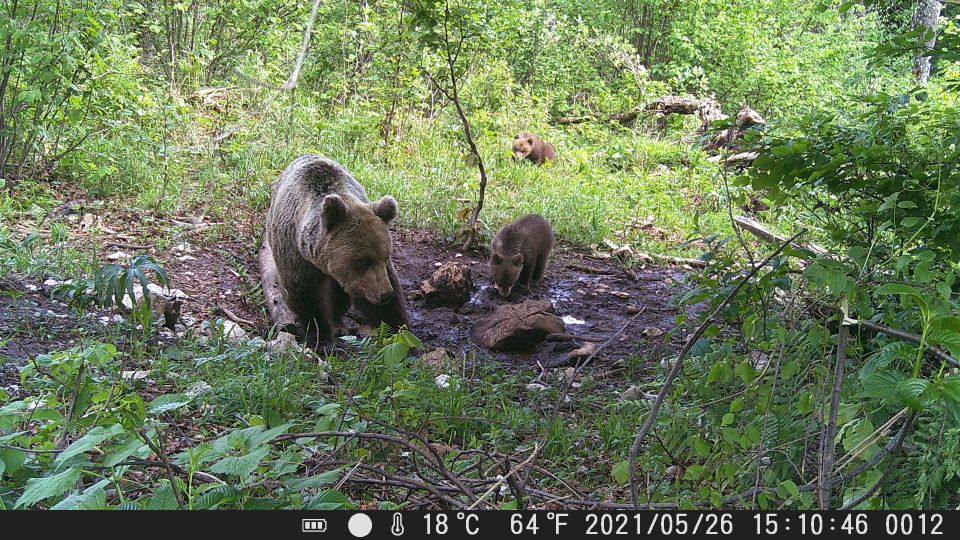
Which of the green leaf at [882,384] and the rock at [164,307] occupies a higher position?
the green leaf at [882,384]

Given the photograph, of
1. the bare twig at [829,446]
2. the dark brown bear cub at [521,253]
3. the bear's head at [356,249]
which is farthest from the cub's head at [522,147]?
the bare twig at [829,446]

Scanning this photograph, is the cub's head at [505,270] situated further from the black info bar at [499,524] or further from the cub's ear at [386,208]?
the black info bar at [499,524]

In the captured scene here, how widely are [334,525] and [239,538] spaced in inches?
9.2

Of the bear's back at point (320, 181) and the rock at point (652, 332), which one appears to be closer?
the rock at point (652, 332)

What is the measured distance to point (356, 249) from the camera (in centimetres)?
551

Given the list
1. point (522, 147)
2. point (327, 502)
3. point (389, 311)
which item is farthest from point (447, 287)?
point (327, 502)

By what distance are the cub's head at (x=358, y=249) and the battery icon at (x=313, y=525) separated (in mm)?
3643

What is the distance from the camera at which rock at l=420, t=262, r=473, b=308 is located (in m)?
6.77

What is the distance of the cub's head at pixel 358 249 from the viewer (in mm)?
5484

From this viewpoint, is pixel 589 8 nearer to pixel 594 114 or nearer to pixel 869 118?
pixel 594 114

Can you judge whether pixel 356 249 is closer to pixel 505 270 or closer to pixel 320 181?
pixel 320 181

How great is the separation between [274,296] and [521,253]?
2.21m

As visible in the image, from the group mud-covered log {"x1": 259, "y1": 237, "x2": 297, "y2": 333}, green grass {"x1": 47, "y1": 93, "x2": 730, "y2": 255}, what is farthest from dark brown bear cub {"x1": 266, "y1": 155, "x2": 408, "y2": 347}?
green grass {"x1": 47, "y1": 93, "x2": 730, "y2": 255}

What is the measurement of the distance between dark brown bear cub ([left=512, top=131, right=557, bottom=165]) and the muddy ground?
261cm
